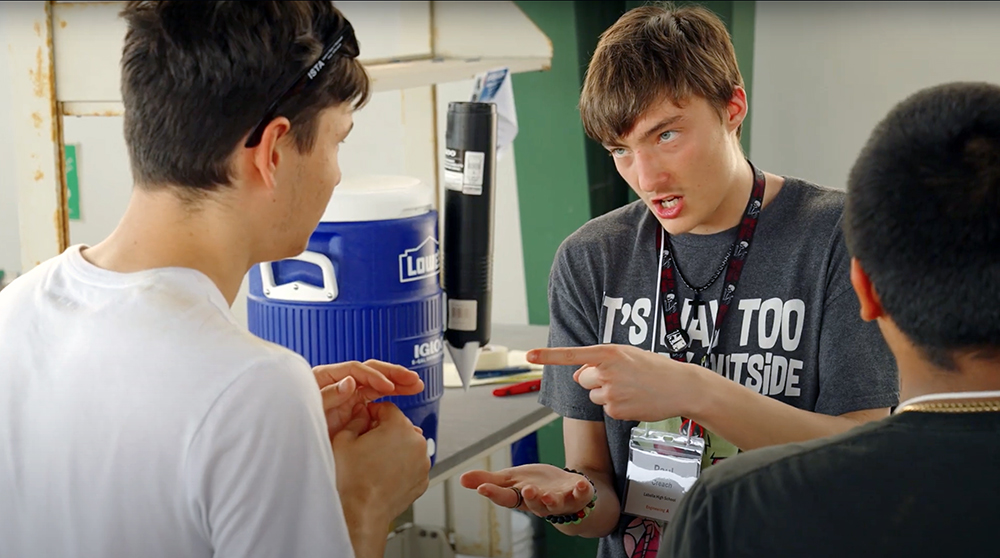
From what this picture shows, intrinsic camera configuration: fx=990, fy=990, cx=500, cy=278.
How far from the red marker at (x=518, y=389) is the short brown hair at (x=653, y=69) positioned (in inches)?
35.9

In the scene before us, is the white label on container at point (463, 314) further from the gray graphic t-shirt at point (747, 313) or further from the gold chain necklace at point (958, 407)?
the gold chain necklace at point (958, 407)

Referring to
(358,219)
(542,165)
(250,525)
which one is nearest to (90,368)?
(250,525)

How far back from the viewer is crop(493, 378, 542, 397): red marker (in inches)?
91.1

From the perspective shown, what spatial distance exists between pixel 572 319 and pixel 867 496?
838 mm

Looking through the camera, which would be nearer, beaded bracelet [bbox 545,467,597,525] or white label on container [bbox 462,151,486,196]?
beaded bracelet [bbox 545,467,597,525]

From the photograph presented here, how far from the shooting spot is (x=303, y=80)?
104cm

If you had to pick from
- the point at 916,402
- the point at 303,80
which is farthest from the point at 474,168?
the point at 916,402

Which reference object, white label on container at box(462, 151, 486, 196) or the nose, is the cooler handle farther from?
the nose

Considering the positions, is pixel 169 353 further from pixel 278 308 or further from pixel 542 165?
pixel 542 165

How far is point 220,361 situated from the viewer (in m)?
0.89

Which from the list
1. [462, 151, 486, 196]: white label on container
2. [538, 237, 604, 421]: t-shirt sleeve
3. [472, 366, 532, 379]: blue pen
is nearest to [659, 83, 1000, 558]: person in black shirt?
[538, 237, 604, 421]: t-shirt sleeve

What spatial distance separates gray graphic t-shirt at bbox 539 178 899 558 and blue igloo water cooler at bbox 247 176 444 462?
0.24 m

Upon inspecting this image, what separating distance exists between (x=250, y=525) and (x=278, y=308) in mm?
759

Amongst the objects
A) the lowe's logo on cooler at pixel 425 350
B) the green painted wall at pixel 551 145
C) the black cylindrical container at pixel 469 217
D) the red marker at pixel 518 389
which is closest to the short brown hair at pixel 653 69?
the black cylindrical container at pixel 469 217
